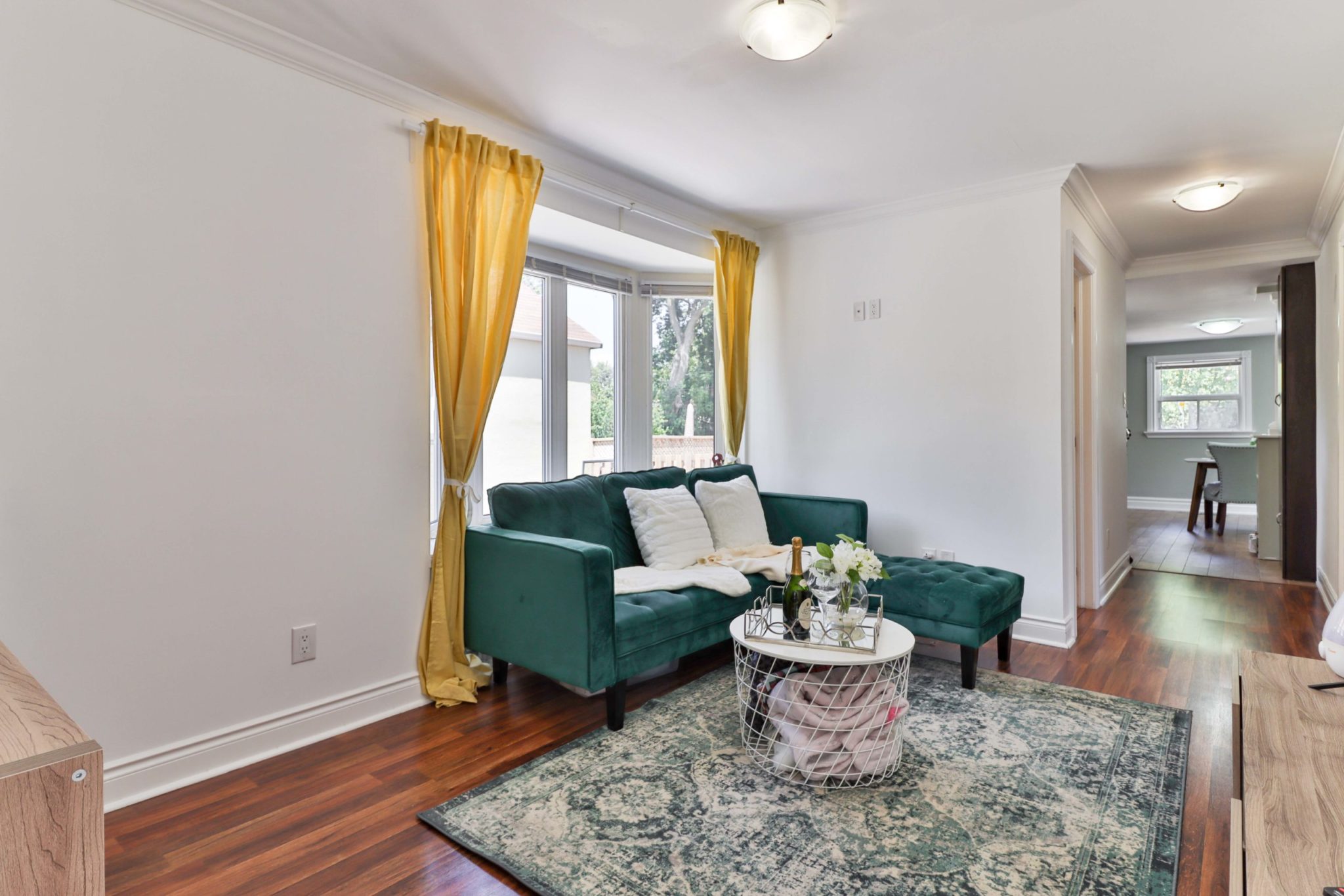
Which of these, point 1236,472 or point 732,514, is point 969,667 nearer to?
point 732,514

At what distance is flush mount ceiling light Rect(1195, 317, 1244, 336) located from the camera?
25.0 ft

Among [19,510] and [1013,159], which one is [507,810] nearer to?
[19,510]

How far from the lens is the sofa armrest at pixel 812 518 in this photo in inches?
148

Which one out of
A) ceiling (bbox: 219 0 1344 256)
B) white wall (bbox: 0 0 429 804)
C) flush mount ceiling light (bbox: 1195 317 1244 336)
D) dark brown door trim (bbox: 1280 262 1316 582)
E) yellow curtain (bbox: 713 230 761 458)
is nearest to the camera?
white wall (bbox: 0 0 429 804)

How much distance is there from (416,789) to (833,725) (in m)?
1.26

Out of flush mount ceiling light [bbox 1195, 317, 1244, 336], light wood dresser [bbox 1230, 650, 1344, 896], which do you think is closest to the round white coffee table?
light wood dresser [bbox 1230, 650, 1344, 896]

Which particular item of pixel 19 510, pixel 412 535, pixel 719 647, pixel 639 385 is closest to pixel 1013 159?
pixel 639 385

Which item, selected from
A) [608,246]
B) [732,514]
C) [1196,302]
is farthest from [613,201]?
[1196,302]

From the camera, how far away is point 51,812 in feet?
2.39

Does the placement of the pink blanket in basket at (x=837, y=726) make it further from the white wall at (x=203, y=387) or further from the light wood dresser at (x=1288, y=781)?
Answer: the white wall at (x=203, y=387)

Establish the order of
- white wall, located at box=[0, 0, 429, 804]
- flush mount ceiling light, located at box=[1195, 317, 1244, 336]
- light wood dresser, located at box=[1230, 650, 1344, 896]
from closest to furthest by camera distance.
→ 1. light wood dresser, located at box=[1230, 650, 1344, 896]
2. white wall, located at box=[0, 0, 429, 804]
3. flush mount ceiling light, located at box=[1195, 317, 1244, 336]

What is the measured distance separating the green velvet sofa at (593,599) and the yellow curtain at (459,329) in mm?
111

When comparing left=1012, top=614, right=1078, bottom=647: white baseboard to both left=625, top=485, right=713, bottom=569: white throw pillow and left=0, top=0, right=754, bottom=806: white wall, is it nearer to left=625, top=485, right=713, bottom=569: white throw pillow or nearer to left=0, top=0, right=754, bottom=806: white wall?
left=625, top=485, right=713, bottom=569: white throw pillow

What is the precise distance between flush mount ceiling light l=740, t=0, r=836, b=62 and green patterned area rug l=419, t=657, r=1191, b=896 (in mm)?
2250
